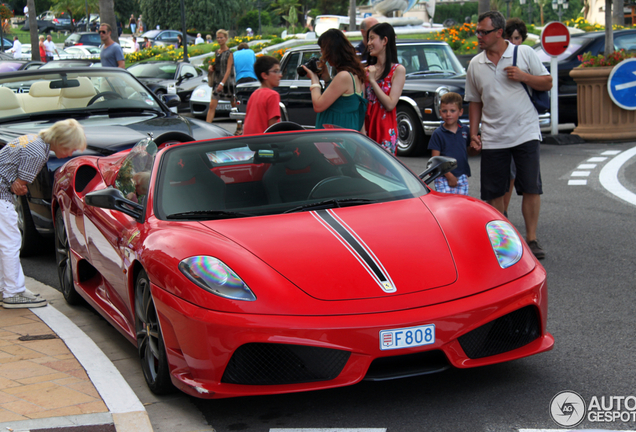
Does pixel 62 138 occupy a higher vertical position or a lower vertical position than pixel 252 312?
higher

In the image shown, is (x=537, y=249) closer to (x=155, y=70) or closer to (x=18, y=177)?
(x=18, y=177)

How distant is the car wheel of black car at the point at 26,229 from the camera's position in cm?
699

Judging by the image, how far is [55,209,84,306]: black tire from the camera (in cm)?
554

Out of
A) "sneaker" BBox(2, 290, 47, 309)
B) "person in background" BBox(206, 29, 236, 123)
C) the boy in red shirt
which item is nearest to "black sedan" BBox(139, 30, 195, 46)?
"person in background" BBox(206, 29, 236, 123)

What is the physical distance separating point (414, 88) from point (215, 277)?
9085mm

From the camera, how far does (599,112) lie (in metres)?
13.0

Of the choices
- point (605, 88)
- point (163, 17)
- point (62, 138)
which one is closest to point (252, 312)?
point (62, 138)

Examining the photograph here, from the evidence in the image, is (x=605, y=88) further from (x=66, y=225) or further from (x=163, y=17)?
(x=163, y=17)

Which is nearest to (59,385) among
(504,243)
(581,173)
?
(504,243)

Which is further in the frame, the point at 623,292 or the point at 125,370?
the point at 623,292

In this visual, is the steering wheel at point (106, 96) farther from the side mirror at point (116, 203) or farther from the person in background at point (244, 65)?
the person in background at point (244, 65)

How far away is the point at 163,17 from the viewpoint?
72.0 meters

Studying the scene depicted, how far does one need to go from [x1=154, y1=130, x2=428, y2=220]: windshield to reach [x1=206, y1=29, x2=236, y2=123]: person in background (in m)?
10.2

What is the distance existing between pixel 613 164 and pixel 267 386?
8.68m
